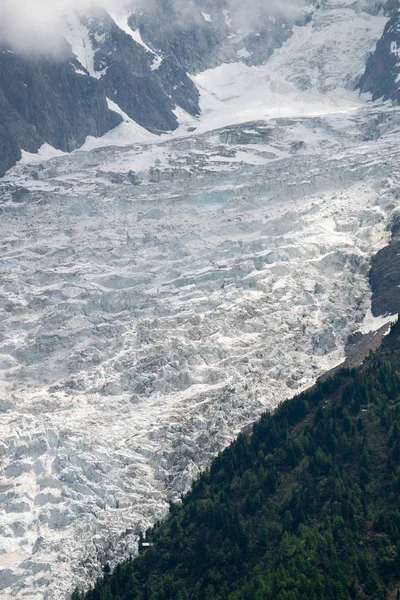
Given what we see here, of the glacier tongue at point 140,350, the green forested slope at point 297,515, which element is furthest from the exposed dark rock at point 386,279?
the green forested slope at point 297,515

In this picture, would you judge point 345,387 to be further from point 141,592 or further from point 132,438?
point 141,592

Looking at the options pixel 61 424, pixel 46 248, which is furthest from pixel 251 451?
pixel 46 248

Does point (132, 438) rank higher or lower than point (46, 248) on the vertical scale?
lower

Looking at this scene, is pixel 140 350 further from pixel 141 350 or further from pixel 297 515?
pixel 297 515

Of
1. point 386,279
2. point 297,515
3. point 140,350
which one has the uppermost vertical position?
point 140,350

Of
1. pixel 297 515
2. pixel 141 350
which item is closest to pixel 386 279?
pixel 141 350

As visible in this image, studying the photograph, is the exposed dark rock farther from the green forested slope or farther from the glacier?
the green forested slope
